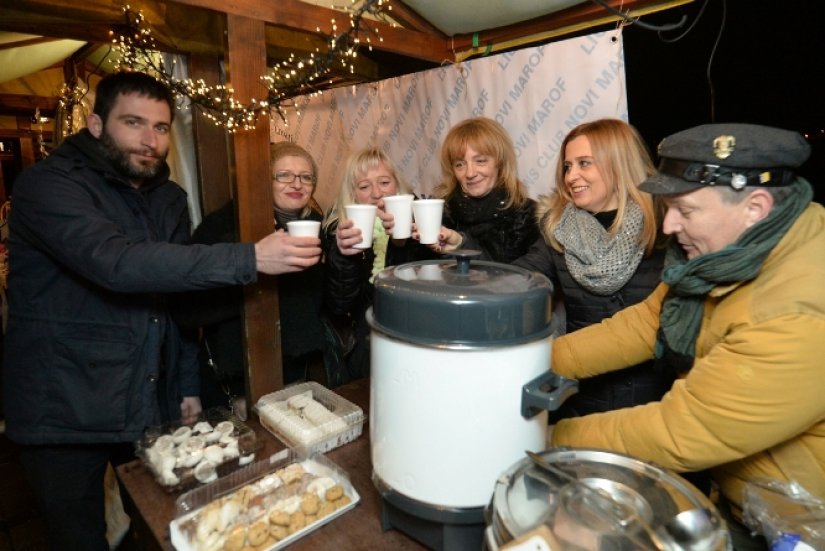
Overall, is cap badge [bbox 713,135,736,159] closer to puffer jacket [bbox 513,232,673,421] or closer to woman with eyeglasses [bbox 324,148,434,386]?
puffer jacket [bbox 513,232,673,421]

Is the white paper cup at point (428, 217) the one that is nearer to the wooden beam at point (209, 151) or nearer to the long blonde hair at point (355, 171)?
the long blonde hair at point (355, 171)

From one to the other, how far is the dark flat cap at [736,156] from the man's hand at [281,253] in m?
1.00

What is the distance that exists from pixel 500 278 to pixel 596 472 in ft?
1.28

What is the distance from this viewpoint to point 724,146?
3.26 feet

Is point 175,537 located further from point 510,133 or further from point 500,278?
point 510,133

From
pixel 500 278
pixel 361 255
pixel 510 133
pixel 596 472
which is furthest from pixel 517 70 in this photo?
pixel 596 472

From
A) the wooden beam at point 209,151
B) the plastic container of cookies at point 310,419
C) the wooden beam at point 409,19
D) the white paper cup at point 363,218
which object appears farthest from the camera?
the wooden beam at point 209,151

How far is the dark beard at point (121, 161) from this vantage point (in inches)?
67.1

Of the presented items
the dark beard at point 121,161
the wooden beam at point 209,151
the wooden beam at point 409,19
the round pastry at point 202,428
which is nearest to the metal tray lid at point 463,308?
the round pastry at point 202,428

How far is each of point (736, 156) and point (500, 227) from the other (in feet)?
4.03

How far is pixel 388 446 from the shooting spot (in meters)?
0.97

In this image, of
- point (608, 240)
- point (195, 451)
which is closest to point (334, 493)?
point (195, 451)

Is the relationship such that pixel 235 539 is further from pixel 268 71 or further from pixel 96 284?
pixel 268 71

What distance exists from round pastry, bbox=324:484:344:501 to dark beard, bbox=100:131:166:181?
51.9 inches
